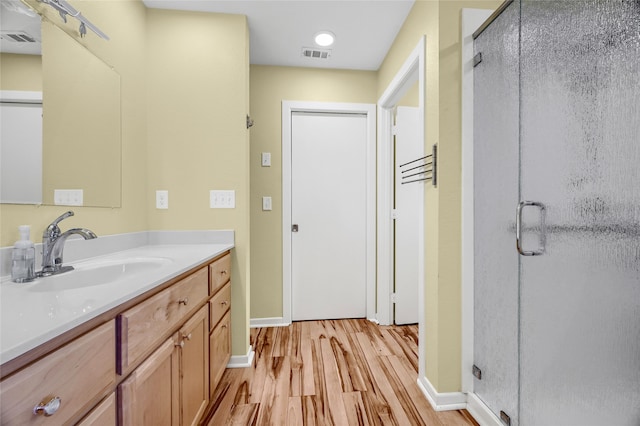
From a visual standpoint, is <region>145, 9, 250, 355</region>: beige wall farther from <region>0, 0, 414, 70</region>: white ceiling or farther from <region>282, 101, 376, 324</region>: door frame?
<region>282, 101, 376, 324</region>: door frame

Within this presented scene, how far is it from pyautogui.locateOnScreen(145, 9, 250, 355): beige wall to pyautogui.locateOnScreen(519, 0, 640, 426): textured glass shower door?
5.12 feet

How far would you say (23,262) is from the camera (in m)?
→ 0.94

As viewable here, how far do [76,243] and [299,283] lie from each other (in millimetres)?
1718

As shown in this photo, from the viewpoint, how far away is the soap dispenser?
93 cm

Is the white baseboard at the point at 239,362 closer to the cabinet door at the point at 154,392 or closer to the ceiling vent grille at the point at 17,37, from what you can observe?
the cabinet door at the point at 154,392

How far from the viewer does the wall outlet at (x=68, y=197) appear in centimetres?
122

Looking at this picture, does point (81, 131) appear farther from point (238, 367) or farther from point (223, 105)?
point (238, 367)

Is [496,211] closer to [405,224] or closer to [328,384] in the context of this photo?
[405,224]

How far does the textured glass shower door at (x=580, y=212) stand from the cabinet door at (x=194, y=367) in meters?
1.38

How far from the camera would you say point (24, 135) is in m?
1.08

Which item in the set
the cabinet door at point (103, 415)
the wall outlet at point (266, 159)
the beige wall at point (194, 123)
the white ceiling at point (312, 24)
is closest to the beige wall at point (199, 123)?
the beige wall at point (194, 123)

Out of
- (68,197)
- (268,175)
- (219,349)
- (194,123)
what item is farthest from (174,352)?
(268,175)

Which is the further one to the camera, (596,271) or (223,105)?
(223,105)

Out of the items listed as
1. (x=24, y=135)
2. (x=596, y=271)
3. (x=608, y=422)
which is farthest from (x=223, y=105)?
(x=608, y=422)
